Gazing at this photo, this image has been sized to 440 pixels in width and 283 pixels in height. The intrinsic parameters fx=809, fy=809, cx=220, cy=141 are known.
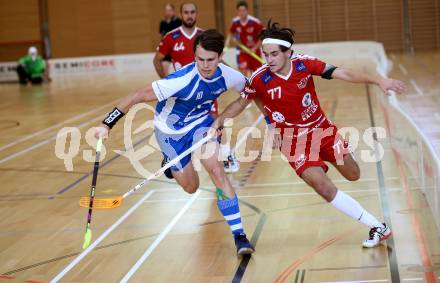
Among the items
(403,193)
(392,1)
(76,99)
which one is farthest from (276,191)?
(392,1)

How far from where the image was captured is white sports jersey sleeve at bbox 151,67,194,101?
5996 millimetres

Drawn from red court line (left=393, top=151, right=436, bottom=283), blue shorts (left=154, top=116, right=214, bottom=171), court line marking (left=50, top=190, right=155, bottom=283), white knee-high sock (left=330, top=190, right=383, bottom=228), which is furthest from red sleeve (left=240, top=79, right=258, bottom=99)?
court line marking (left=50, top=190, right=155, bottom=283)

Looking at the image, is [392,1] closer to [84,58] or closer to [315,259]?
[84,58]

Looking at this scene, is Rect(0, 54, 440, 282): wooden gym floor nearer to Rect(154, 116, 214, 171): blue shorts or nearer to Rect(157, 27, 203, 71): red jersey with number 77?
Rect(154, 116, 214, 171): blue shorts

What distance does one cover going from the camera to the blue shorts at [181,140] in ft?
21.3

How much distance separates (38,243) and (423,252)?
3.18m

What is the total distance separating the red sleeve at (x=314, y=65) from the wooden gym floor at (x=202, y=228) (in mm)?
1326

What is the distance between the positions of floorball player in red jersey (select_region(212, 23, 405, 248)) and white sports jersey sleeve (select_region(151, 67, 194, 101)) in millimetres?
396

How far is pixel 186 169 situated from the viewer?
6.69 meters

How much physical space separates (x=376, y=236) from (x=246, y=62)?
11606mm

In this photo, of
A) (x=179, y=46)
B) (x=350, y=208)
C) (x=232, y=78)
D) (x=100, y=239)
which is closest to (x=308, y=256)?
(x=350, y=208)

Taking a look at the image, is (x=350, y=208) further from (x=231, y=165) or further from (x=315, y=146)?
(x=231, y=165)

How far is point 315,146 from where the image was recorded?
6.09 m

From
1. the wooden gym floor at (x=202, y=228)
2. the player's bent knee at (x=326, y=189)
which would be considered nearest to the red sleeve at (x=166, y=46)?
the wooden gym floor at (x=202, y=228)
